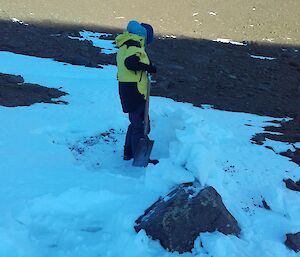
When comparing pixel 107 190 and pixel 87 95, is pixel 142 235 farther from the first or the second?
pixel 87 95

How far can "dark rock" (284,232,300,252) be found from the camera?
512 cm

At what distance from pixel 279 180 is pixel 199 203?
6.72ft

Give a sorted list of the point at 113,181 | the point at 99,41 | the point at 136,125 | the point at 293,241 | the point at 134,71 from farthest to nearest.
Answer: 1. the point at 99,41
2. the point at 136,125
3. the point at 134,71
4. the point at 113,181
5. the point at 293,241

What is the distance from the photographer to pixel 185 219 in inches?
194

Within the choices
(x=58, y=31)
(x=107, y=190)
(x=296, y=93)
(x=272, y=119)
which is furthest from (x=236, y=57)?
(x=107, y=190)

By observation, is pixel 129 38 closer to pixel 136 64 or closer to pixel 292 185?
pixel 136 64

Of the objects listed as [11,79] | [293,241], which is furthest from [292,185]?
[11,79]

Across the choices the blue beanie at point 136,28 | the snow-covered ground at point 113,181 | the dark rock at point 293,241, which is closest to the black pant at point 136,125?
the snow-covered ground at point 113,181

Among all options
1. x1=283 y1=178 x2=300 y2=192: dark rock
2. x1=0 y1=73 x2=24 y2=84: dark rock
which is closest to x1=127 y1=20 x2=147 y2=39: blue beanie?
x1=283 y1=178 x2=300 y2=192: dark rock

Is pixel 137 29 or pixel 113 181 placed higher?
pixel 137 29

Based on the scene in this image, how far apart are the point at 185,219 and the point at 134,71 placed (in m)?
2.46

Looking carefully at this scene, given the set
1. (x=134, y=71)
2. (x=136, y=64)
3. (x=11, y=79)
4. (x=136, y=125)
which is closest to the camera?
(x=136, y=64)

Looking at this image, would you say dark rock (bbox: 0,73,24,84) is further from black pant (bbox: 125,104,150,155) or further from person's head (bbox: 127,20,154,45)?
person's head (bbox: 127,20,154,45)

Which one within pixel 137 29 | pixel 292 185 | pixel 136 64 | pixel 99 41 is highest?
pixel 137 29
